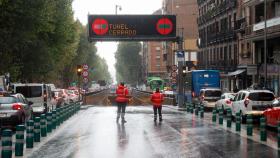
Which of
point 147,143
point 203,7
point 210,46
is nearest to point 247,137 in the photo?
point 147,143

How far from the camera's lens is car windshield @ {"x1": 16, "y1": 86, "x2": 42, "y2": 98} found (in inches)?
1303

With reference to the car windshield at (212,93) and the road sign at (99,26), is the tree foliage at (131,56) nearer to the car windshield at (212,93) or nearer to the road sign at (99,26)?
the car windshield at (212,93)

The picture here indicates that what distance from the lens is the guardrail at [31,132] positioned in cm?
1370

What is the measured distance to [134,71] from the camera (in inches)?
6708

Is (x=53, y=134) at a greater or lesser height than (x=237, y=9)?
lesser

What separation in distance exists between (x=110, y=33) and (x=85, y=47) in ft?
216

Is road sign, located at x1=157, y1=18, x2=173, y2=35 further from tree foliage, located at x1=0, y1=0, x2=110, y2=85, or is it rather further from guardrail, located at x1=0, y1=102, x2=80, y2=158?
guardrail, located at x1=0, y1=102, x2=80, y2=158

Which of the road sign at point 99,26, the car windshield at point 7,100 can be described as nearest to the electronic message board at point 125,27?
the road sign at point 99,26

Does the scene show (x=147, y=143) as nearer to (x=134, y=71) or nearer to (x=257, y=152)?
(x=257, y=152)

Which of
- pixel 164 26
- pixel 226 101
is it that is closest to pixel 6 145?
pixel 226 101

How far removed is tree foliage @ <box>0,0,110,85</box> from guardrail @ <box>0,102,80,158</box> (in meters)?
9.95

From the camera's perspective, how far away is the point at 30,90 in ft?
109

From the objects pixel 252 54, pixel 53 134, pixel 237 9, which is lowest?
pixel 53 134

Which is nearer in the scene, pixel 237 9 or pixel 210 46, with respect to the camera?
pixel 237 9
